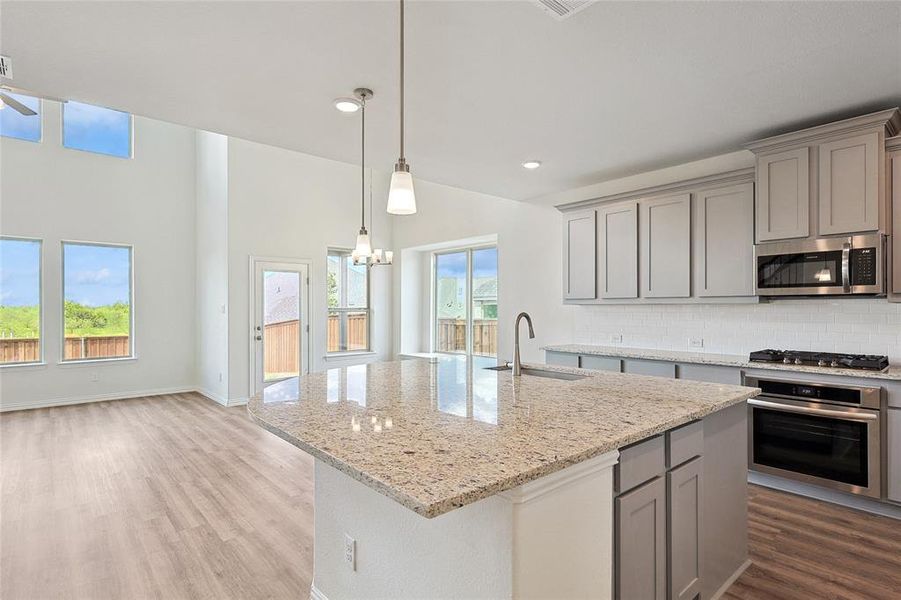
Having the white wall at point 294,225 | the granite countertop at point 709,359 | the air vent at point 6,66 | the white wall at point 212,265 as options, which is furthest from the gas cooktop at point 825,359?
the white wall at point 212,265

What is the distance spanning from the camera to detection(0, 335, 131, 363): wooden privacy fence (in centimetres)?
609

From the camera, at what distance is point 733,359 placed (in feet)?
11.8

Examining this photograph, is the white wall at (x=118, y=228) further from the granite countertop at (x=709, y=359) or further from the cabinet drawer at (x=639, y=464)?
the cabinet drawer at (x=639, y=464)

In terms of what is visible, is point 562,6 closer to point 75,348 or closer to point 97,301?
point 97,301

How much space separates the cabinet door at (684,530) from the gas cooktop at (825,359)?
1.83 m

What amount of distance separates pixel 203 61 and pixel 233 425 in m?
4.11

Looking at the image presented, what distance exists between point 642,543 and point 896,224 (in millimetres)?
2738

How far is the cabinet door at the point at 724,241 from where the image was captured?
140 inches

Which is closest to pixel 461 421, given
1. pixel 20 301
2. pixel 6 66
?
pixel 6 66

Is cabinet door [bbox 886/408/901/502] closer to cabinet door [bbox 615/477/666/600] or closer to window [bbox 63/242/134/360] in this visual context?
cabinet door [bbox 615/477/666/600]

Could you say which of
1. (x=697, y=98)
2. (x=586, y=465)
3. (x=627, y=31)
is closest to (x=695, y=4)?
(x=627, y=31)

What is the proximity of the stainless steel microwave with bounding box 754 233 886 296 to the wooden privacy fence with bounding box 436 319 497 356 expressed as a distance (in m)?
3.56

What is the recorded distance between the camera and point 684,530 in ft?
6.08

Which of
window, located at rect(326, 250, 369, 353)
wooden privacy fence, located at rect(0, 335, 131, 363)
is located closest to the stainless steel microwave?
window, located at rect(326, 250, 369, 353)
